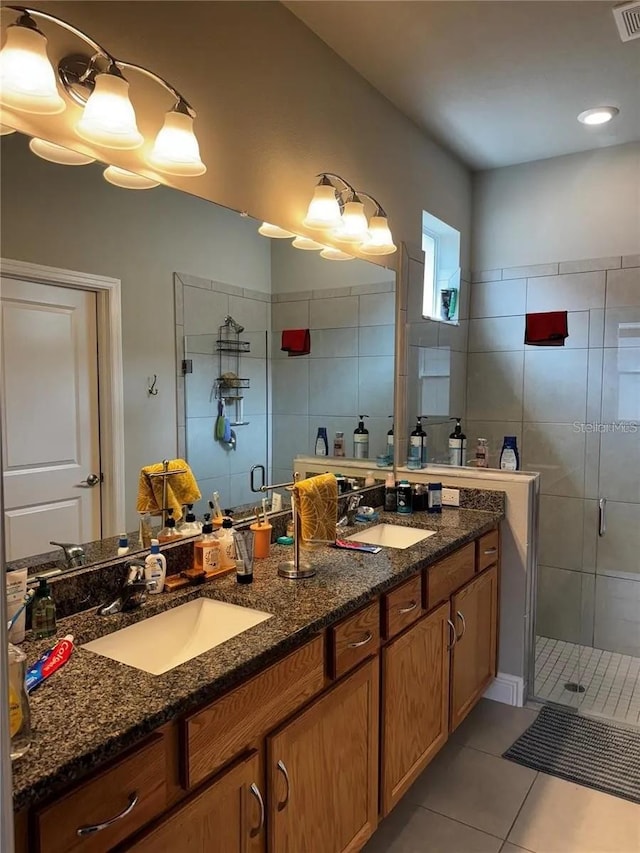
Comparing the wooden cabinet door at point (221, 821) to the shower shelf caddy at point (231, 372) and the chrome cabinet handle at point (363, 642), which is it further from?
the shower shelf caddy at point (231, 372)

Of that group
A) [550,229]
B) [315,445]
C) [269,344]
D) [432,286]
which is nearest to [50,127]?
[269,344]

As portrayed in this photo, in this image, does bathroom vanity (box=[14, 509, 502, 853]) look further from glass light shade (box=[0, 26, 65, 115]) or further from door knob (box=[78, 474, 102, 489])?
glass light shade (box=[0, 26, 65, 115])

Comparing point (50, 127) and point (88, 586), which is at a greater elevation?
point (50, 127)

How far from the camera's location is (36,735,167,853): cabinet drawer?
885 millimetres

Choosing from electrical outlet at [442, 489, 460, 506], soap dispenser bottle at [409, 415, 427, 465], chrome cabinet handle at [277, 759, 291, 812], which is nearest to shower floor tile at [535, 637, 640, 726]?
electrical outlet at [442, 489, 460, 506]

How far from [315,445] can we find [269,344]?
0.50 meters

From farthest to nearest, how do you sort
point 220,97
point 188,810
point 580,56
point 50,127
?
1. point 580,56
2. point 220,97
3. point 50,127
4. point 188,810

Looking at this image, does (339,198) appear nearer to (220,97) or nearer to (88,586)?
(220,97)

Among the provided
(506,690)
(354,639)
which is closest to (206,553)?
(354,639)

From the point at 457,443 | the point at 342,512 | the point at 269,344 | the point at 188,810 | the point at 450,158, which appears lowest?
the point at 188,810

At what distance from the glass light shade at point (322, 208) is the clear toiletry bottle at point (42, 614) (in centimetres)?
154

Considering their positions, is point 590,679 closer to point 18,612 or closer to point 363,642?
point 363,642

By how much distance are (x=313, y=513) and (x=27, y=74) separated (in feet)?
4.34

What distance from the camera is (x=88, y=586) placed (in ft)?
4.90
